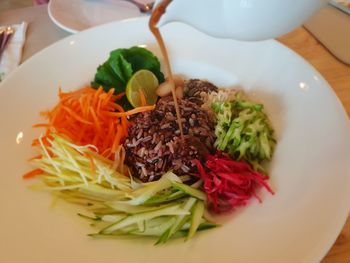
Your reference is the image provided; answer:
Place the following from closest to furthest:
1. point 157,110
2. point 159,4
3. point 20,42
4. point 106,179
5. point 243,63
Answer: point 159,4 → point 106,179 → point 157,110 → point 243,63 → point 20,42

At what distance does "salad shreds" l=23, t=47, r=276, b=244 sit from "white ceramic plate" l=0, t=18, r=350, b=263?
0.13 ft

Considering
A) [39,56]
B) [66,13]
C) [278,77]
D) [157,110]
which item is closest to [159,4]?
[157,110]

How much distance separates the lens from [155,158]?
114 cm

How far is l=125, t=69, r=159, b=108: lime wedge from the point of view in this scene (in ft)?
4.40

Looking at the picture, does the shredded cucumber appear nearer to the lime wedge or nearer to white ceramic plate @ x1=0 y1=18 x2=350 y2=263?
white ceramic plate @ x1=0 y1=18 x2=350 y2=263

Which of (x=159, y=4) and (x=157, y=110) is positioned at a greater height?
(x=159, y=4)

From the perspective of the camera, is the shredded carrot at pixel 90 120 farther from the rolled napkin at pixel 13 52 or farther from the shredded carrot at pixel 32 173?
the rolled napkin at pixel 13 52

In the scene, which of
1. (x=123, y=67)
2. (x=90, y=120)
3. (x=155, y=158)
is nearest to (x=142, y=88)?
(x=123, y=67)

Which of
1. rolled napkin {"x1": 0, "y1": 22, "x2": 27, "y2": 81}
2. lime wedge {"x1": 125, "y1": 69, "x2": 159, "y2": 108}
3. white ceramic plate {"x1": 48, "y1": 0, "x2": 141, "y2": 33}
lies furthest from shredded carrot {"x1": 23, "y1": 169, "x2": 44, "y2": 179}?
white ceramic plate {"x1": 48, "y1": 0, "x2": 141, "y2": 33}

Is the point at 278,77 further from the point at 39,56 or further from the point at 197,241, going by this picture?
the point at 39,56

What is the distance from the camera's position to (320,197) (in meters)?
0.90

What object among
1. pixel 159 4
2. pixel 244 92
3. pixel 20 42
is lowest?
pixel 20 42

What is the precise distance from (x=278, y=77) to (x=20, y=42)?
1.06 m

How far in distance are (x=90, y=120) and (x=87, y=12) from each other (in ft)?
2.34
